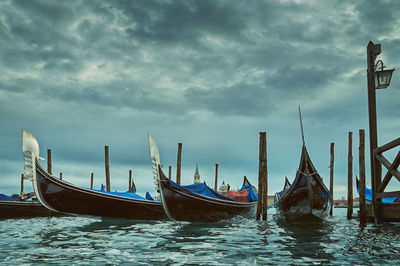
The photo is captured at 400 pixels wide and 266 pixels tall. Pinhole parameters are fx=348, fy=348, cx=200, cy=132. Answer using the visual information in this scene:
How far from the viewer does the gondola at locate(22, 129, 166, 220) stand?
9.19 meters

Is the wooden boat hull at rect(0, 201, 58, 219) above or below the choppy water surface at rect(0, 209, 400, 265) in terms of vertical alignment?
below

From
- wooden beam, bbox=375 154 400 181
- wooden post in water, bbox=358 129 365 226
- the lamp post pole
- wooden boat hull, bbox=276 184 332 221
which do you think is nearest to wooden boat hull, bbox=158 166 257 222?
wooden boat hull, bbox=276 184 332 221

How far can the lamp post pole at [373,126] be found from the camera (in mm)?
8656

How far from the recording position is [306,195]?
1016 cm

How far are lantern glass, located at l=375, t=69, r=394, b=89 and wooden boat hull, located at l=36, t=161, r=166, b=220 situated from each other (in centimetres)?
822

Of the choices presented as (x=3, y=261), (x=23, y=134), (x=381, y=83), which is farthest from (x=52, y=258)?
(x=381, y=83)

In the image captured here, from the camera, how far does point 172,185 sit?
34.0ft

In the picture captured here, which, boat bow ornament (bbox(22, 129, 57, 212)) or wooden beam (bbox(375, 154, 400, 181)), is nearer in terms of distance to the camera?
wooden beam (bbox(375, 154, 400, 181))

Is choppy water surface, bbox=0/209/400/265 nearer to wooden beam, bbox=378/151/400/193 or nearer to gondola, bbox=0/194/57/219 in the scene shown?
wooden beam, bbox=378/151/400/193

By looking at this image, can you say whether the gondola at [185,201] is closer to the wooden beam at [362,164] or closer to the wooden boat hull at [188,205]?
the wooden boat hull at [188,205]

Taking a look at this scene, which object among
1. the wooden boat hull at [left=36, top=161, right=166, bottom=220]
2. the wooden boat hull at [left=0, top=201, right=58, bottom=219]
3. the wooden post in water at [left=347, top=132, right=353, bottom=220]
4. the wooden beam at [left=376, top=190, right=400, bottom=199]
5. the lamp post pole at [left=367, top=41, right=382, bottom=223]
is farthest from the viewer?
the wooden boat hull at [left=0, top=201, right=58, bottom=219]

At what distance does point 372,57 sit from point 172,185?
662 cm

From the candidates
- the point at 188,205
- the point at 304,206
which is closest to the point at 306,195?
the point at 304,206

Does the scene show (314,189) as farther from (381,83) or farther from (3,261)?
(3,261)
